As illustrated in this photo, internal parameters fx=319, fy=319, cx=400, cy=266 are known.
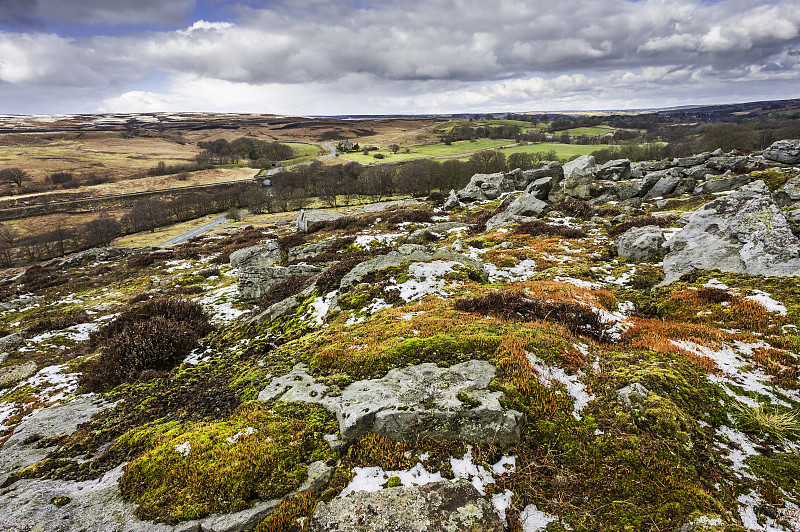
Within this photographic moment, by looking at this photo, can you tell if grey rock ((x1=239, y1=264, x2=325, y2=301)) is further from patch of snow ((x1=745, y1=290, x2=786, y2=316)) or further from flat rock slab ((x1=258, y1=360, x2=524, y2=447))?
patch of snow ((x1=745, y1=290, x2=786, y2=316))

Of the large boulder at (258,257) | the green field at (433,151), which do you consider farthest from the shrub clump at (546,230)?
the green field at (433,151)

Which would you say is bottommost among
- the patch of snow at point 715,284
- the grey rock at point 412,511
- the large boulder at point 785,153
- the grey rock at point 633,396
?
the patch of snow at point 715,284

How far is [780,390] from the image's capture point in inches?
235

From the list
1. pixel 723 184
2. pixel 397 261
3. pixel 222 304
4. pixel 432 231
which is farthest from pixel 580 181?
pixel 222 304

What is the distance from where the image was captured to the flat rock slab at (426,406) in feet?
16.0

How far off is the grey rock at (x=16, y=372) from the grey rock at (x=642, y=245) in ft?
83.2

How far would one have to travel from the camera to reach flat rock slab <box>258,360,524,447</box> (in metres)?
4.87

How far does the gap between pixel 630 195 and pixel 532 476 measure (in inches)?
1594

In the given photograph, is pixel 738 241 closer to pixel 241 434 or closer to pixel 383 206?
pixel 241 434

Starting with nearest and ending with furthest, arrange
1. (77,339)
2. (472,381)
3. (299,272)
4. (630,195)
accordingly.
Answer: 1. (472,381)
2. (77,339)
3. (299,272)
4. (630,195)

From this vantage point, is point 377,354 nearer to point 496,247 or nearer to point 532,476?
point 532,476

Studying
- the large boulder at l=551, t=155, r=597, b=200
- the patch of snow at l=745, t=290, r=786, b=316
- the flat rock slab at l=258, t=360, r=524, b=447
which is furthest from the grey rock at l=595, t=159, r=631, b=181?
the flat rock slab at l=258, t=360, r=524, b=447

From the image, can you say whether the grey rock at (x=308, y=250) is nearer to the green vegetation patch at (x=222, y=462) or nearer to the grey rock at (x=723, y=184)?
the green vegetation patch at (x=222, y=462)

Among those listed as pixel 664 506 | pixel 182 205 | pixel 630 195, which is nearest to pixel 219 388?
pixel 664 506
